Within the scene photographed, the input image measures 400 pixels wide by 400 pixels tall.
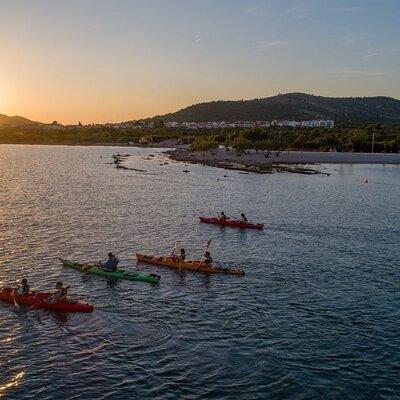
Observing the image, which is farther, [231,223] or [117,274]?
[231,223]

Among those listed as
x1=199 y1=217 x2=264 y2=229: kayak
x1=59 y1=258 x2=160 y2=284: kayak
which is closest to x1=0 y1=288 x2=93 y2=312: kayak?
x1=59 y1=258 x2=160 y2=284: kayak

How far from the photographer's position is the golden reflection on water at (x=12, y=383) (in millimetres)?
21609

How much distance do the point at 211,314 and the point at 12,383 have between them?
1192 cm

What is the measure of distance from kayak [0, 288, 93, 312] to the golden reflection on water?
7.04 metres

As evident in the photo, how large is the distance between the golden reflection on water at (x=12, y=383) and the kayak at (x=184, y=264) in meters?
17.3

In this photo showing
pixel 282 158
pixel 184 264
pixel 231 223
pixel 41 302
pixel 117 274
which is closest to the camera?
pixel 41 302

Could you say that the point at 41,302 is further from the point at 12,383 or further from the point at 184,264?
the point at 184,264

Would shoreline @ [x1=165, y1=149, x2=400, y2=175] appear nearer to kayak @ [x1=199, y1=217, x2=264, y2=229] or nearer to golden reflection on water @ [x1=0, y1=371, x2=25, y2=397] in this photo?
kayak @ [x1=199, y1=217, x2=264, y2=229]

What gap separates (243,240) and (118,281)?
1733cm

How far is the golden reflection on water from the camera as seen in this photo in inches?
851

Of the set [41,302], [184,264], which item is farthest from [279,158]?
[41,302]

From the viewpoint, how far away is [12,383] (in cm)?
2225

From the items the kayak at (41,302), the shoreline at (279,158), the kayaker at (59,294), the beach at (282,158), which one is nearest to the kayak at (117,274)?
the kayak at (41,302)

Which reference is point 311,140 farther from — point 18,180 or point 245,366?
point 245,366
